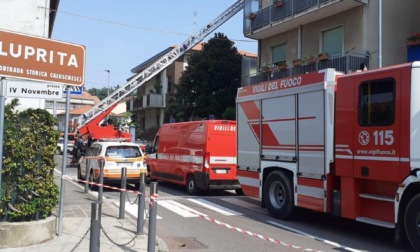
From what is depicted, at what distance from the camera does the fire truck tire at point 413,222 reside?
22.4 ft

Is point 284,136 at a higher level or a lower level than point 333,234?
higher

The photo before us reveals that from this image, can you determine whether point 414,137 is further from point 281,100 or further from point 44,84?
point 44,84

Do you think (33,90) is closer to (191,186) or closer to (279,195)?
(279,195)

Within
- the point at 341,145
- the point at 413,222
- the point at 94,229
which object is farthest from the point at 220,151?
the point at 94,229

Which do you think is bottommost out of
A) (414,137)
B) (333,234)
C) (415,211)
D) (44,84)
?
(333,234)

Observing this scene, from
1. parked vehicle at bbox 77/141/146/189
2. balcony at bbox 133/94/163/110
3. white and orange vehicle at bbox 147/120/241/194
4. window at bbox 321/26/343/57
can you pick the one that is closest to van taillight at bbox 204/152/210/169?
white and orange vehicle at bbox 147/120/241/194

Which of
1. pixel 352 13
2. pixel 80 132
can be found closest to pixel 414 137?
pixel 352 13

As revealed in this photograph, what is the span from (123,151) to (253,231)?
25.8ft

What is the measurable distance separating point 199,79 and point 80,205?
23170mm

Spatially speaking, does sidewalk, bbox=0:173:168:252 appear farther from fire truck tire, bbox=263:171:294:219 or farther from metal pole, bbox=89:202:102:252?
fire truck tire, bbox=263:171:294:219

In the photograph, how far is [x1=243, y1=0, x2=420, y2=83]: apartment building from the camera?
1806 centimetres

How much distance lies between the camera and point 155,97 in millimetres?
45438

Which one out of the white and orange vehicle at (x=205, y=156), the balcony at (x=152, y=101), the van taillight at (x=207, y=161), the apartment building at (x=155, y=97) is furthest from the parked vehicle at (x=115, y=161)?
the balcony at (x=152, y=101)

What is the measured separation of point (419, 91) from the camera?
712 cm
